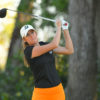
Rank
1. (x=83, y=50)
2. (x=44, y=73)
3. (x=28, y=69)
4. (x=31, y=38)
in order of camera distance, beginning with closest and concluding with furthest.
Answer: (x=44, y=73) < (x=31, y=38) < (x=83, y=50) < (x=28, y=69)

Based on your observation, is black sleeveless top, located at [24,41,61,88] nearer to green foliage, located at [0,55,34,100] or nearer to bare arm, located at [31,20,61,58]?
bare arm, located at [31,20,61,58]

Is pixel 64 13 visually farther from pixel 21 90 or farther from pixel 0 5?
pixel 0 5

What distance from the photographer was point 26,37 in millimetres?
3195

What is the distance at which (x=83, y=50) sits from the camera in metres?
5.30

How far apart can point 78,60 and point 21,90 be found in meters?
2.12

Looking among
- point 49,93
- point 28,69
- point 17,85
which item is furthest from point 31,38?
point 28,69

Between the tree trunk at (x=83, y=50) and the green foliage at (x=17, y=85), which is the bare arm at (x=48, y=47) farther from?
the green foliage at (x=17, y=85)

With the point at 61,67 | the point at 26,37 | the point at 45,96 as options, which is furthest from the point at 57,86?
the point at 61,67

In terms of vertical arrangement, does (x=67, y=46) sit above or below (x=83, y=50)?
above

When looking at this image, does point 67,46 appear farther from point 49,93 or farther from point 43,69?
point 49,93

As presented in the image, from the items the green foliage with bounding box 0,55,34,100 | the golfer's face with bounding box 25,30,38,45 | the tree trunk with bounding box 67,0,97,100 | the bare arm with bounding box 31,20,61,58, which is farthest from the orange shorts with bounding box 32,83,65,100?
the green foliage with bounding box 0,55,34,100

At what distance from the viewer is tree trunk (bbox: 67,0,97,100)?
5289mm

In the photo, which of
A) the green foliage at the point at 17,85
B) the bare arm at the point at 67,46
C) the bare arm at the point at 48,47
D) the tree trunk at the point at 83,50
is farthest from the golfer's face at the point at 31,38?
the green foliage at the point at 17,85

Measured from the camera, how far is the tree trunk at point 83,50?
5289 millimetres
